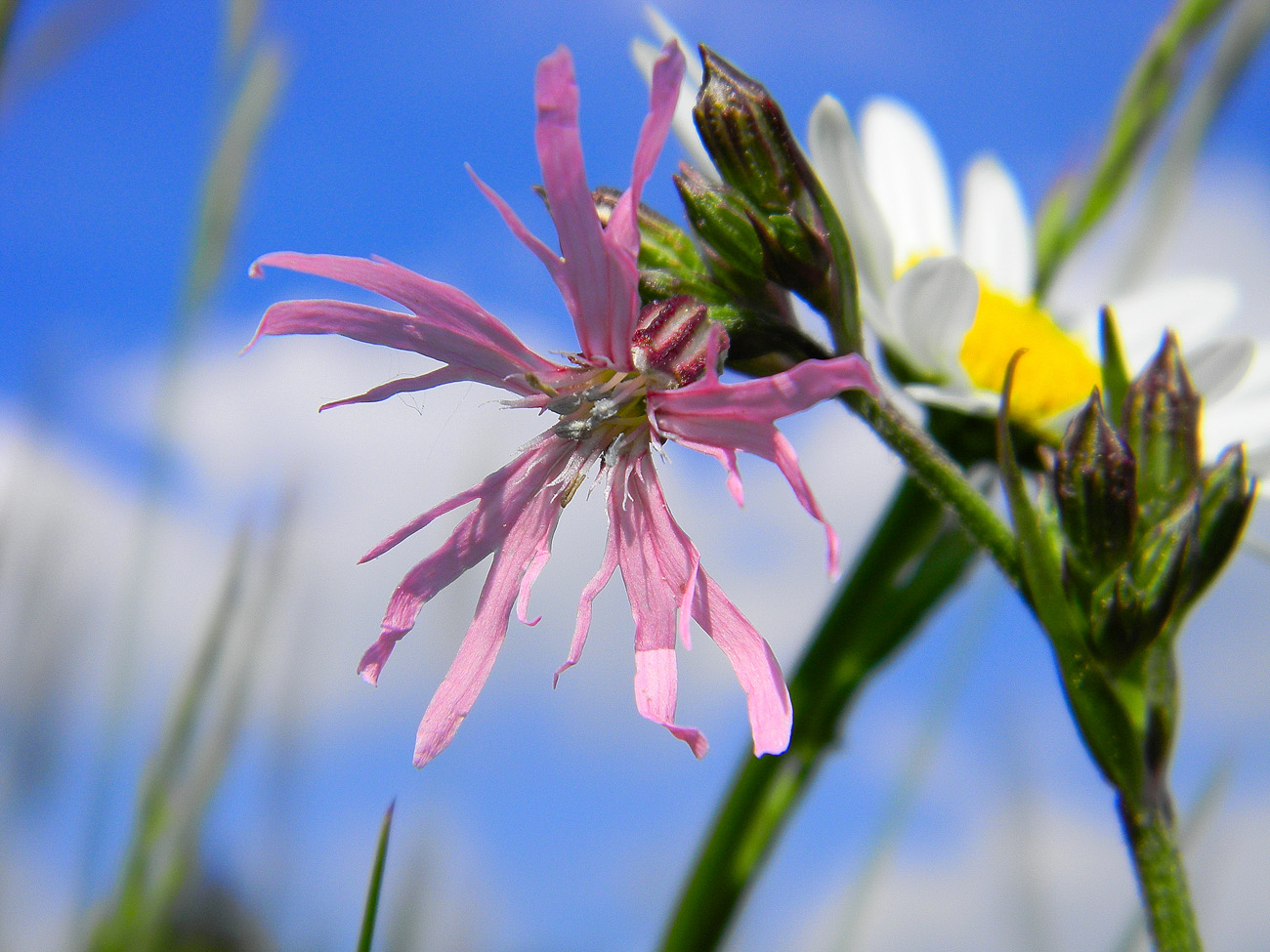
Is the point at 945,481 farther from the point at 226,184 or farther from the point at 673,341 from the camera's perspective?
the point at 226,184

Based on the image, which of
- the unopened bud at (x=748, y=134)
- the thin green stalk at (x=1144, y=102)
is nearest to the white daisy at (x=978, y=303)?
the thin green stalk at (x=1144, y=102)

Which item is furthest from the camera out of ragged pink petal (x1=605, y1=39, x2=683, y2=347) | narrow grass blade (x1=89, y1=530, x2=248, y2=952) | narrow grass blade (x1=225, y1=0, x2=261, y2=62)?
narrow grass blade (x1=225, y1=0, x2=261, y2=62)

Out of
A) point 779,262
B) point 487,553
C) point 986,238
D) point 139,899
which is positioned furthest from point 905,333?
point 139,899

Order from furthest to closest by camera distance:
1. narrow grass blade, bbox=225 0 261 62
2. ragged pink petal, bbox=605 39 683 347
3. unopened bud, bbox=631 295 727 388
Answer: narrow grass blade, bbox=225 0 261 62 < unopened bud, bbox=631 295 727 388 < ragged pink petal, bbox=605 39 683 347

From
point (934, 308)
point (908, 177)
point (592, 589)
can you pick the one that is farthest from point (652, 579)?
point (908, 177)

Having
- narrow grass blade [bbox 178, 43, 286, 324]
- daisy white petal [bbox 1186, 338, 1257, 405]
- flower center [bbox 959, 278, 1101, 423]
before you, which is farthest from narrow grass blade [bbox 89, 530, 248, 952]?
daisy white petal [bbox 1186, 338, 1257, 405]

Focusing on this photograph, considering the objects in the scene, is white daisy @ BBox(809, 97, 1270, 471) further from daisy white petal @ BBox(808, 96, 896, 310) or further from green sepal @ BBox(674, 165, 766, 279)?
green sepal @ BBox(674, 165, 766, 279)
